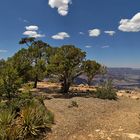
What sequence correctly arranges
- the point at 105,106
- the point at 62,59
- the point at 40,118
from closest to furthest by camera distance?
the point at 40,118, the point at 105,106, the point at 62,59

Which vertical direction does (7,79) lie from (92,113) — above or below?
above

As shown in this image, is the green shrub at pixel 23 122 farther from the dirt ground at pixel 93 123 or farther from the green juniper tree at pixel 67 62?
the green juniper tree at pixel 67 62

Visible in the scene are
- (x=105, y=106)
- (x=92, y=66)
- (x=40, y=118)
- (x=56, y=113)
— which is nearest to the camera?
(x=40, y=118)

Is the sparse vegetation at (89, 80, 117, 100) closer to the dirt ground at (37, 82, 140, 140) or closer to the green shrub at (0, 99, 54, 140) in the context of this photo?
the dirt ground at (37, 82, 140, 140)

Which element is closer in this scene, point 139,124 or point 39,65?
point 139,124

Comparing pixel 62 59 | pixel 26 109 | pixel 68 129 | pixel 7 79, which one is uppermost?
pixel 62 59

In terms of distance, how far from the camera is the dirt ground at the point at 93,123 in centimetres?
1510

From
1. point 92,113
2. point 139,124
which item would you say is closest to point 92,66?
point 92,113

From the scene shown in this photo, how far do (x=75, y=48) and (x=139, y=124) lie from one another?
1665 cm

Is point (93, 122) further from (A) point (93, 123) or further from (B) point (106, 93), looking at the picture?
(B) point (106, 93)

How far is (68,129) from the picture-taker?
1602 centimetres

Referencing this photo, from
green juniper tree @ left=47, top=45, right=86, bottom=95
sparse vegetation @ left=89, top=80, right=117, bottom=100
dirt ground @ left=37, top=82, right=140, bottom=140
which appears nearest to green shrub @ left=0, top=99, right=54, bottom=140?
dirt ground @ left=37, top=82, right=140, bottom=140

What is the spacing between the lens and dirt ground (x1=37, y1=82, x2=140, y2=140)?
49.5 feet

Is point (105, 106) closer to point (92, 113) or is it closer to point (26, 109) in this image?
point (92, 113)
